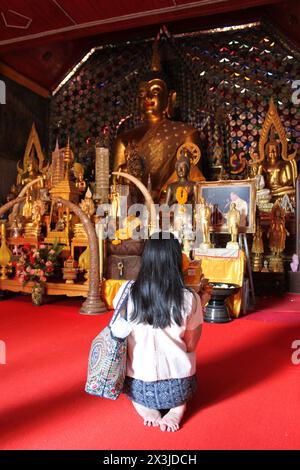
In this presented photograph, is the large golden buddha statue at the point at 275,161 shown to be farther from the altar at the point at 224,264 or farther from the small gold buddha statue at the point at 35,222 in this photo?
the small gold buddha statue at the point at 35,222

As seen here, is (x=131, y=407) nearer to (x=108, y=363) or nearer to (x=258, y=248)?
(x=108, y=363)

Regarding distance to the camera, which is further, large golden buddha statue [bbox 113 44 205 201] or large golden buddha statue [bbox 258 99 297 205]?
large golden buddha statue [bbox 113 44 205 201]

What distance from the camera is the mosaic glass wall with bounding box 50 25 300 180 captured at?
7.09 metres

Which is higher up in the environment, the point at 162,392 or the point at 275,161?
the point at 275,161

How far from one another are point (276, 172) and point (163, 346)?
17.3ft

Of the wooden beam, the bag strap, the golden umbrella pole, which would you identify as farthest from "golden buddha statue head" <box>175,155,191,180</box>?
the bag strap

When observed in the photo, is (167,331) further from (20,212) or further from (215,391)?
(20,212)

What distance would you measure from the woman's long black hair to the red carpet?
0.46 metres

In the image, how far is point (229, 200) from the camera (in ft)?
16.0

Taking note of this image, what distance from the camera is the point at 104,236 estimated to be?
171 inches

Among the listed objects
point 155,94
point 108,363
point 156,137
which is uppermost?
point 155,94

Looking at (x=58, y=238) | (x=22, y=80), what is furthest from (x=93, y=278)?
(x=22, y=80)

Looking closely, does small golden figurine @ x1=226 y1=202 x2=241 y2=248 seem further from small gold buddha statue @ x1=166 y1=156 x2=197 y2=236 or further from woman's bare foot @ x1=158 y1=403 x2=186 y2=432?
woman's bare foot @ x1=158 y1=403 x2=186 y2=432

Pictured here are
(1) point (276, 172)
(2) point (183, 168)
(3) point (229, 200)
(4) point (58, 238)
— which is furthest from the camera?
(1) point (276, 172)
